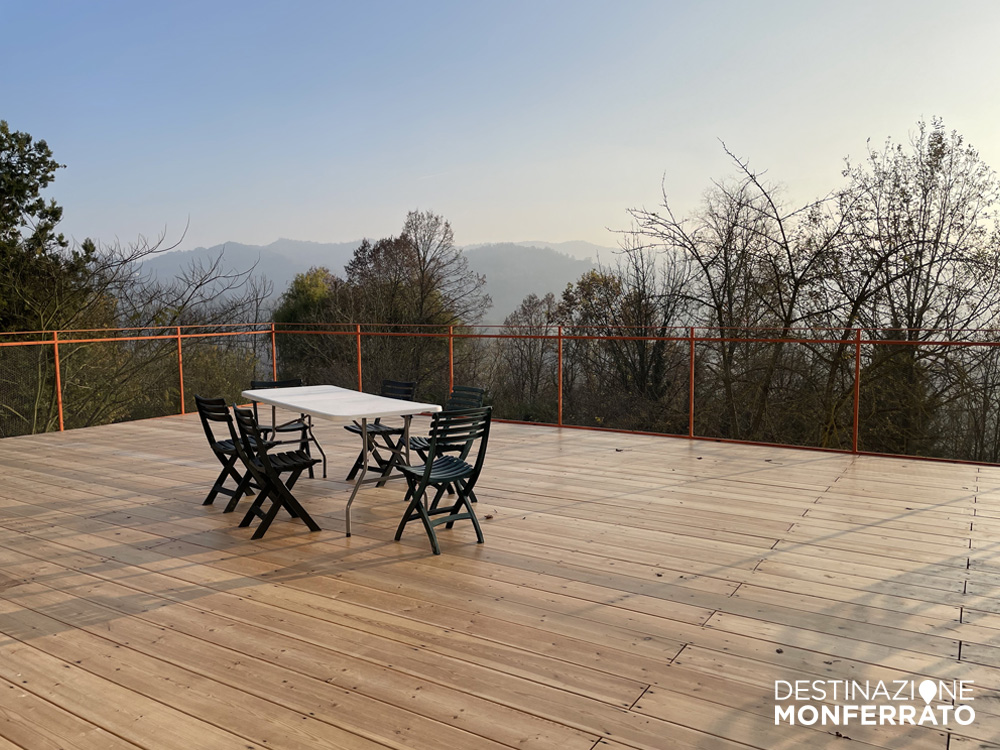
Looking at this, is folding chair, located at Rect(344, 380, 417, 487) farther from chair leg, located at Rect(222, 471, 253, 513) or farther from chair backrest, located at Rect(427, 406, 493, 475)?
chair backrest, located at Rect(427, 406, 493, 475)

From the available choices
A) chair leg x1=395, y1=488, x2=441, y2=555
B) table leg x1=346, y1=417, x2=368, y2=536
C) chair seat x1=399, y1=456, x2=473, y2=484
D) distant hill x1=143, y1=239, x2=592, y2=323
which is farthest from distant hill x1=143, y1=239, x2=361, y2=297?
chair leg x1=395, y1=488, x2=441, y2=555

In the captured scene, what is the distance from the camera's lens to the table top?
4.21 meters

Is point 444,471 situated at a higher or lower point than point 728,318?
lower

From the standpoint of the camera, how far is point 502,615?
3.02 metres

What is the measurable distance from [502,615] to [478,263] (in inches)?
801

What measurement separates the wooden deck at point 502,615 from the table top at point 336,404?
0.72 metres

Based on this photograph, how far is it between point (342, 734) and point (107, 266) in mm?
13126

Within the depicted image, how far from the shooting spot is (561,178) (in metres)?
18.5

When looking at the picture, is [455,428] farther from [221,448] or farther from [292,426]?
[292,426]

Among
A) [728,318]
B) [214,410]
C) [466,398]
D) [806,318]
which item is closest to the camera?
[214,410]

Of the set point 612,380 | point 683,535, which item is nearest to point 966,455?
point 612,380

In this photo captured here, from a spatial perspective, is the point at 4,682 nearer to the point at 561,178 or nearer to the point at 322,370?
the point at 322,370

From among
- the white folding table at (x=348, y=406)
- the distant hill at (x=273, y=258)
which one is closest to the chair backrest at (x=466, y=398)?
the white folding table at (x=348, y=406)

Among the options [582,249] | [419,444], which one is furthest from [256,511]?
[582,249]
